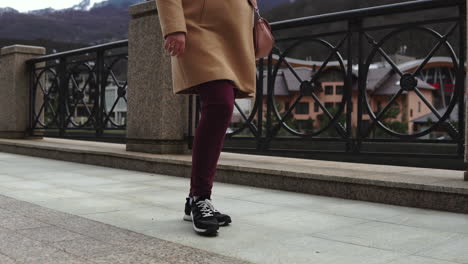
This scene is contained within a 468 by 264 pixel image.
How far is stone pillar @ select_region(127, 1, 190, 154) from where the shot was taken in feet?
18.5

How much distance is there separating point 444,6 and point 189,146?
3022 mm

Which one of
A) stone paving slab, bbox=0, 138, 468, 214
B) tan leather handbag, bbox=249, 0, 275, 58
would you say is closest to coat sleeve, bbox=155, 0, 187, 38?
tan leather handbag, bbox=249, 0, 275, 58

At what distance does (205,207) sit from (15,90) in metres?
7.41

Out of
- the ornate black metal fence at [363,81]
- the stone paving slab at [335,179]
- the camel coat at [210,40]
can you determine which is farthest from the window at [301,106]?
the camel coat at [210,40]

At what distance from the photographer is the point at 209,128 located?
9.07 feet

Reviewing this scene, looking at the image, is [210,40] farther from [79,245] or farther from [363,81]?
[363,81]

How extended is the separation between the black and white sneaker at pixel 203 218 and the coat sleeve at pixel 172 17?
2.91 ft

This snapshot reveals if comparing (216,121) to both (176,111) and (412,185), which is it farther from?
(176,111)

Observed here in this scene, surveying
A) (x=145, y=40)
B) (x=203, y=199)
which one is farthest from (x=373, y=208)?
(x=145, y=40)

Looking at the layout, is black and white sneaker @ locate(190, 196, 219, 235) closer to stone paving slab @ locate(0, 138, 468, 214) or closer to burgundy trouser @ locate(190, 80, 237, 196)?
burgundy trouser @ locate(190, 80, 237, 196)

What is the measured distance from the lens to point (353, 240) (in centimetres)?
247

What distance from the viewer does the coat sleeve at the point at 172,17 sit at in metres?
2.60

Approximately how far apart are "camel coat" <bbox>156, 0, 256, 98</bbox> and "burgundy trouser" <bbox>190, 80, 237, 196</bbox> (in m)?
0.07

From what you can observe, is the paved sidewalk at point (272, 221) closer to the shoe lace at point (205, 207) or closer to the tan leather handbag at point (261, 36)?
the shoe lace at point (205, 207)
